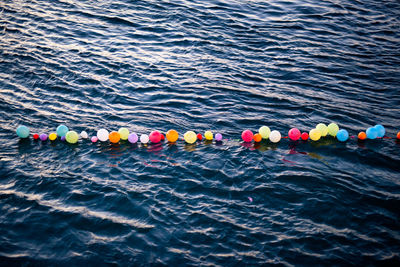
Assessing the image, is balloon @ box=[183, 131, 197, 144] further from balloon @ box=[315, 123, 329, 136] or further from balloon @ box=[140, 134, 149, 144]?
balloon @ box=[315, 123, 329, 136]

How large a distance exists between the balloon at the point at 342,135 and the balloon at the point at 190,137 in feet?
12.1

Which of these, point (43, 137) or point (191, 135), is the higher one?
point (191, 135)

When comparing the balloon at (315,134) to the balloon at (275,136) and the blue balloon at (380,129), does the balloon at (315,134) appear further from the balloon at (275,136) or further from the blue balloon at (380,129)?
the blue balloon at (380,129)

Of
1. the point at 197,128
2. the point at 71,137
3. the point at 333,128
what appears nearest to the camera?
the point at 71,137

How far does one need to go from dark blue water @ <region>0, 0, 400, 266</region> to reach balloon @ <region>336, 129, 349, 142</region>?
178 millimetres

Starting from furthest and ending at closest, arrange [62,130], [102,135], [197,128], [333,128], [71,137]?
1. [197,128]
2. [333,128]
3. [62,130]
4. [102,135]
5. [71,137]

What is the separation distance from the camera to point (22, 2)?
16.8m

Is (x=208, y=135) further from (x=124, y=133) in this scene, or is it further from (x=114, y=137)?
(x=114, y=137)

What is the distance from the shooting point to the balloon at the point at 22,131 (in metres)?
8.83

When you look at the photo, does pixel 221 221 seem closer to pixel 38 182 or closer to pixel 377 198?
pixel 377 198

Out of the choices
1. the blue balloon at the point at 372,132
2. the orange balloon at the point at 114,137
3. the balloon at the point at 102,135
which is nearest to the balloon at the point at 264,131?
the blue balloon at the point at 372,132

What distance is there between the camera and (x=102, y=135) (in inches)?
347

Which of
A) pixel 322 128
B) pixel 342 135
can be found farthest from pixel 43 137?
pixel 342 135

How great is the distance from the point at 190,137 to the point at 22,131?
13.9ft
